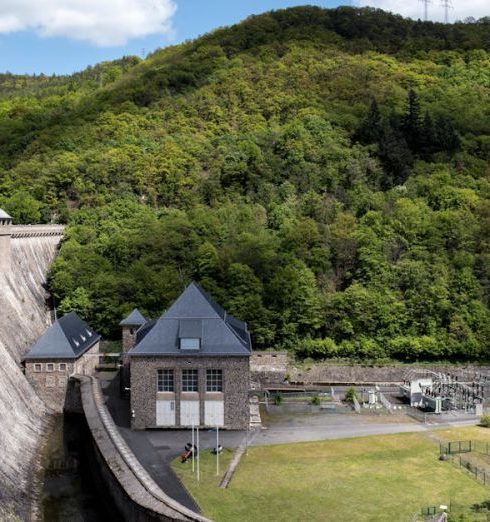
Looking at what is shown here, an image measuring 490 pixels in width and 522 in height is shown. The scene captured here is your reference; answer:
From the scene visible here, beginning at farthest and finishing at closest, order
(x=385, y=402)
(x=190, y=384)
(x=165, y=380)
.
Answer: (x=385, y=402)
(x=165, y=380)
(x=190, y=384)

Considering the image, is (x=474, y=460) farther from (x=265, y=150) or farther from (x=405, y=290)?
(x=265, y=150)

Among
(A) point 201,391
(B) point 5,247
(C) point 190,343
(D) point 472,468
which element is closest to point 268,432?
(A) point 201,391

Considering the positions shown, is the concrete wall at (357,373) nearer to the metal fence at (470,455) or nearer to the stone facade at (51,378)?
the metal fence at (470,455)

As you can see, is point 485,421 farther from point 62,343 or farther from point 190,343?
point 62,343

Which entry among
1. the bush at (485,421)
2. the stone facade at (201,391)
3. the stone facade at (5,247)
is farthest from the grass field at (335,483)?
the stone facade at (5,247)

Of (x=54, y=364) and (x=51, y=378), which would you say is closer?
(x=51, y=378)

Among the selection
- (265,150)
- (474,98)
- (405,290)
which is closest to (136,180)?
(265,150)
